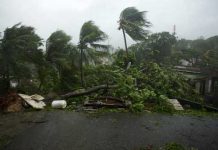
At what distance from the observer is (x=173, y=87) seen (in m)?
11.4

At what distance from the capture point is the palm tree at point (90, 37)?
1230cm

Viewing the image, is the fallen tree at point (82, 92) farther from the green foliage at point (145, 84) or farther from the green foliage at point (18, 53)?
the green foliage at point (18, 53)

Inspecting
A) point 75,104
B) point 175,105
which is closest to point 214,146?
point 175,105

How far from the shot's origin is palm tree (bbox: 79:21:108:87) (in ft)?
40.3

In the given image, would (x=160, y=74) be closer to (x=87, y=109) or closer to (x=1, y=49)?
(x=87, y=109)

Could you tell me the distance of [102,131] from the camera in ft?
19.0

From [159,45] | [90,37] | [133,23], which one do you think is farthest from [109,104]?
[159,45]

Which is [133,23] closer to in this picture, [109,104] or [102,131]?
[109,104]

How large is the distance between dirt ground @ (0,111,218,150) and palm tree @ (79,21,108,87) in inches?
217

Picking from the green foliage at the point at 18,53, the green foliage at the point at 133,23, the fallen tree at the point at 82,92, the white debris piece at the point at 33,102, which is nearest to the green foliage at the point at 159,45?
the green foliage at the point at 133,23

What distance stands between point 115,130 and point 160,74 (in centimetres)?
640

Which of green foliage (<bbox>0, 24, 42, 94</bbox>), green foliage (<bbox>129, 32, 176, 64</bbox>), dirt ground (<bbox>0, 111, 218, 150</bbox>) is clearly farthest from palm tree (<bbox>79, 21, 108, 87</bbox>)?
green foliage (<bbox>129, 32, 176, 64</bbox>)

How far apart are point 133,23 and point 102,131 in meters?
10.9

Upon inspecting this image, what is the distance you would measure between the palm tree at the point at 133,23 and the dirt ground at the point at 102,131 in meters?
8.80
